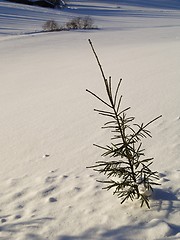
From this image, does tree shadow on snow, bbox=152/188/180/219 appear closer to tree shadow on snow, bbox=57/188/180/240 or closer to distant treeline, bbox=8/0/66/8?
tree shadow on snow, bbox=57/188/180/240

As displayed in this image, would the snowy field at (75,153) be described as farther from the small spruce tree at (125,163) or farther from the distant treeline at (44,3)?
the distant treeline at (44,3)

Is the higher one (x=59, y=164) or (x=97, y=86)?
(x=97, y=86)

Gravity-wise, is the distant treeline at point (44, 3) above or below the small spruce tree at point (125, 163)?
above

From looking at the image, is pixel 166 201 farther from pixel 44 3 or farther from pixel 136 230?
pixel 44 3

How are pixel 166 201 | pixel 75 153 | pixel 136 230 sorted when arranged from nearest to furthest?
pixel 136 230 < pixel 166 201 < pixel 75 153

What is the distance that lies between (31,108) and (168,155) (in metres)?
2.63

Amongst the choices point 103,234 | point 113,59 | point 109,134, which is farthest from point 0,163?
point 113,59

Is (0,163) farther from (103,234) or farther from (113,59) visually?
(113,59)

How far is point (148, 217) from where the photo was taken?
1.98 m

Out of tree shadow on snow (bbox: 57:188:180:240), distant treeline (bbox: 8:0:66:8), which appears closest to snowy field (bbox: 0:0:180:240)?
tree shadow on snow (bbox: 57:188:180:240)

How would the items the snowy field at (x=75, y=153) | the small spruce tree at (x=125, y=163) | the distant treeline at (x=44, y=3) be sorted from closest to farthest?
the small spruce tree at (x=125, y=163)
the snowy field at (x=75, y=153)
the distant treeline at (x=44, y=3)

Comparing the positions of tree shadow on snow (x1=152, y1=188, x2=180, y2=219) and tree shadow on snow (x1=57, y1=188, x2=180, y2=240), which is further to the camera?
tree shadow on snow (x1=152, y1=188, x2=180, y2=219)

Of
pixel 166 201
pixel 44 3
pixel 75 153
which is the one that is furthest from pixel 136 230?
pixel 44 3

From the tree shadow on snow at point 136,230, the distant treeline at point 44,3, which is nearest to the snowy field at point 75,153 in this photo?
the tree shadow on snow at point 136,230
